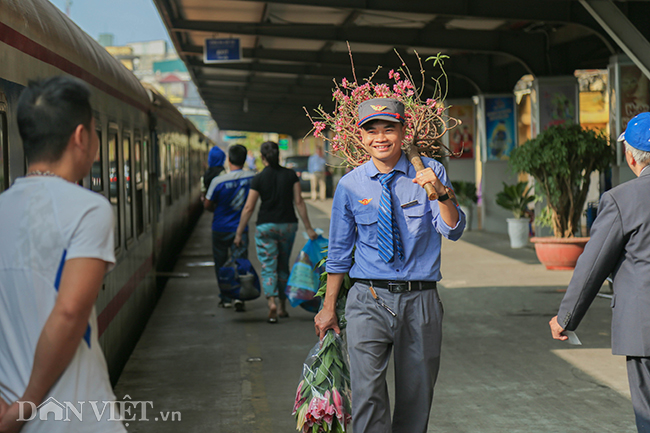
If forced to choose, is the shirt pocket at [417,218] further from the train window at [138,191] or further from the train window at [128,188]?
the train window at [138,191]

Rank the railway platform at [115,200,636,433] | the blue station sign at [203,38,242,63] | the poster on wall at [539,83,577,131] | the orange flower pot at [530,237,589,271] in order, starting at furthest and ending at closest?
1. the blue station sign at [203,38,242,63]
2. the poster on wall at [539,83,577,131]
3. the orange flower pot at [530,237,589,271]
4. the railway platform at [115,200,636,433]

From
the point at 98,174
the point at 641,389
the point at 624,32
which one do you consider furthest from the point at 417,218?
the point at 624,32

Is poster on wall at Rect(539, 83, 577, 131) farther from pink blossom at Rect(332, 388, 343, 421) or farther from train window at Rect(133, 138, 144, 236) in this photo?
pink blossom at Rect(332, 388, 343, 421)

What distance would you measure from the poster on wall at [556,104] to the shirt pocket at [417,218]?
10.3 m

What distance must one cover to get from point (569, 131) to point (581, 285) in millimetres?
8251

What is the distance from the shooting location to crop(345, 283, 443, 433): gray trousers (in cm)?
348

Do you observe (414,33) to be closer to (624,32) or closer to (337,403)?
(624,32)

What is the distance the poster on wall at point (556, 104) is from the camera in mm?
13281

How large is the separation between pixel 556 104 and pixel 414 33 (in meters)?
2.86

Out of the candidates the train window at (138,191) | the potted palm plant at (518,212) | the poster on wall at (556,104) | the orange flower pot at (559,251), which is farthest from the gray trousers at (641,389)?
the potted palm plant at (518,212)

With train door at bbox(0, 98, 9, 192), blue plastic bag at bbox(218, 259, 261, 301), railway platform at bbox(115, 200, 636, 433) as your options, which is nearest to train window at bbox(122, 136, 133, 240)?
railway platform at bbox(115, 200, 636, 433)

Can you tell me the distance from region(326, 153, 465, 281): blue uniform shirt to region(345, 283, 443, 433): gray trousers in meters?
0.11

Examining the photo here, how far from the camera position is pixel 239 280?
8.00m

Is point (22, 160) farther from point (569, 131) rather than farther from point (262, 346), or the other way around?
point (569, 131)
